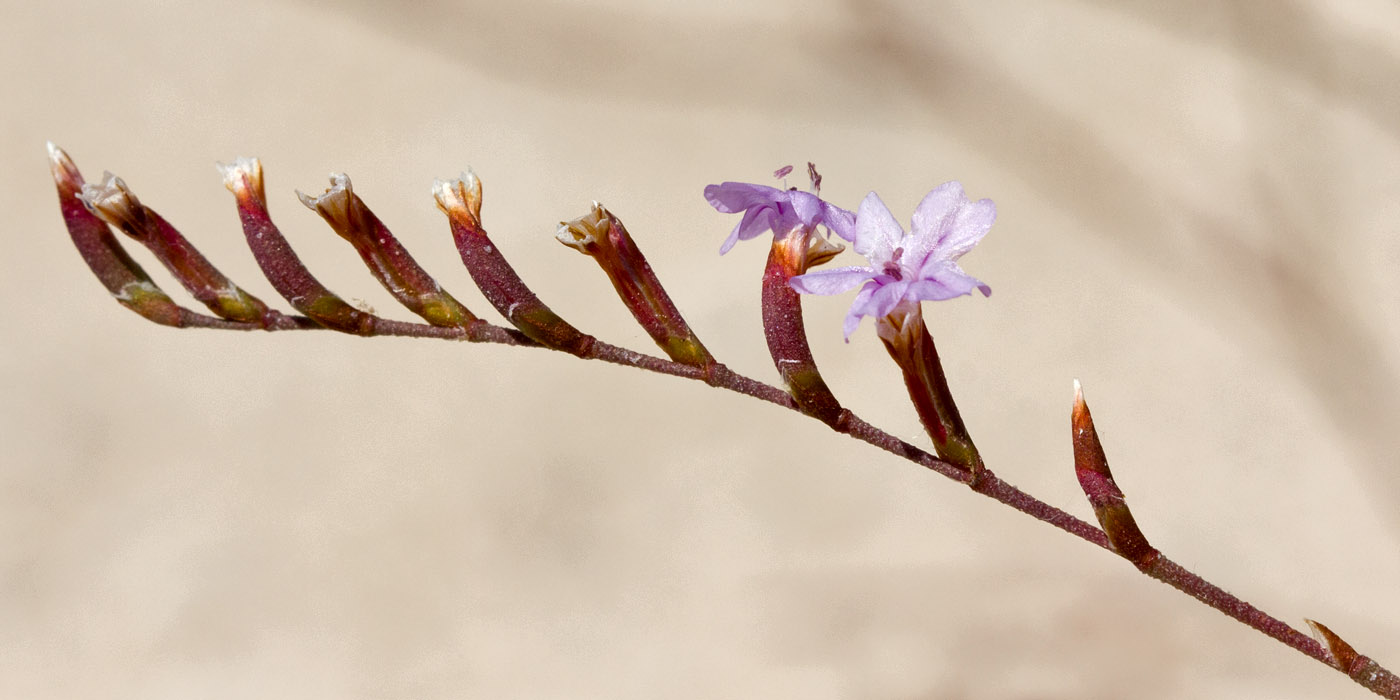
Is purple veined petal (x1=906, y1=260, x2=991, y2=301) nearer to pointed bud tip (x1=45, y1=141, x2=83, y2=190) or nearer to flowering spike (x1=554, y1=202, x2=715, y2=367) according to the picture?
flowering spike (x1=554, y1=202, x2=715, y2=367)

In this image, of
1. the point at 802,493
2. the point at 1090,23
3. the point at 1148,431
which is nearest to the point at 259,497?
the point at 802,493

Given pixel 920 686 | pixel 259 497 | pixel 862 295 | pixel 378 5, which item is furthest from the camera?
pixel 378 5

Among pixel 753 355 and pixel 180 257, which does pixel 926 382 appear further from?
pixel 753 355

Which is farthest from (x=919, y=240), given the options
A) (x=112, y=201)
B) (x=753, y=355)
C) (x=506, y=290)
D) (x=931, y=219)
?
(x=753, y=355)

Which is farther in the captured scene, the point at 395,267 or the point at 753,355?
the point at 753,355

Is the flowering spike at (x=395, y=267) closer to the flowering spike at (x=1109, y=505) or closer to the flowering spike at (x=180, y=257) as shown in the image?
the flowering spike at (x=180, y=257)

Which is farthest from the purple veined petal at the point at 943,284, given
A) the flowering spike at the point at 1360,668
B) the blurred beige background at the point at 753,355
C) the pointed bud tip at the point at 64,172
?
the blurred beige background at the point at 753,355

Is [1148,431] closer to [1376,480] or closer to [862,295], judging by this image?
[1376,480]
